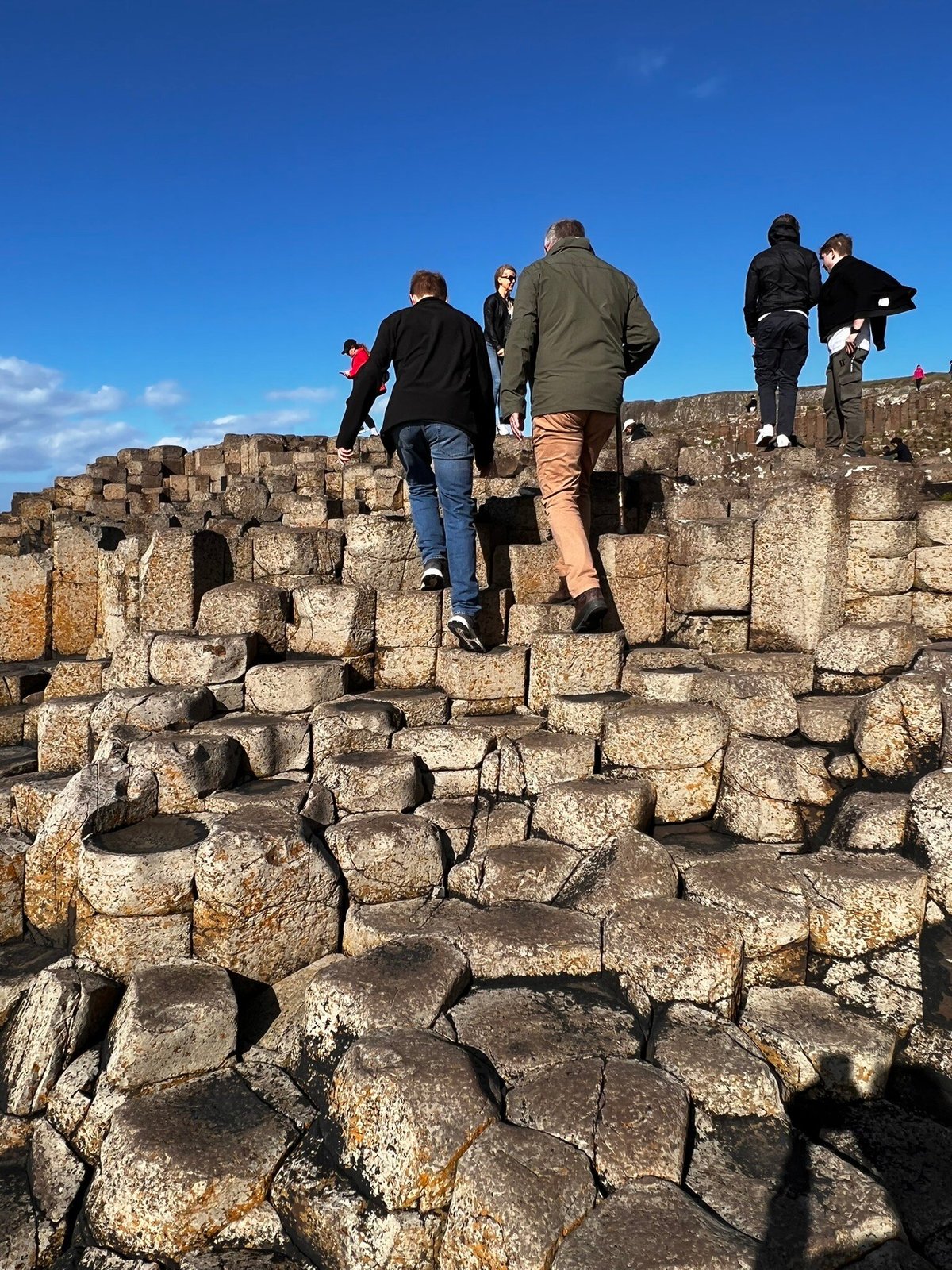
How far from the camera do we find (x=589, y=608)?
5703 millimetres

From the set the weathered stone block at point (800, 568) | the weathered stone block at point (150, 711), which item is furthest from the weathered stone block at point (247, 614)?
the weathered stone block at point (800, 568)

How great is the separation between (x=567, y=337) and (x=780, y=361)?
3.88 m

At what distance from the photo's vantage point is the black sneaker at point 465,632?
6.01 meters

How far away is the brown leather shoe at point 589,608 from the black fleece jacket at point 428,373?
151cm

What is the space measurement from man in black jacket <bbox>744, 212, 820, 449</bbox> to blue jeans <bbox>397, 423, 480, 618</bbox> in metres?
4.19

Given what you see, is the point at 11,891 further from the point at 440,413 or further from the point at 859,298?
the point at 859,298

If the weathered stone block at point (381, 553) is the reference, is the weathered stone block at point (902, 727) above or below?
below

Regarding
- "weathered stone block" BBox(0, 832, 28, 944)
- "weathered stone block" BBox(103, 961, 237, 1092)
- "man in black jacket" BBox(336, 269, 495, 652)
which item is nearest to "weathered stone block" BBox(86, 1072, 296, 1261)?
"weathered stone block" BBox(103, 961, 237, 1092)

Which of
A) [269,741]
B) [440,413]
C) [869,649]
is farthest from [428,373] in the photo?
[869,649]

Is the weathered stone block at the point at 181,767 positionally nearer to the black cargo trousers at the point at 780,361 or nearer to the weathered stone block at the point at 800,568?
the weathered stone block at the point at 800,568

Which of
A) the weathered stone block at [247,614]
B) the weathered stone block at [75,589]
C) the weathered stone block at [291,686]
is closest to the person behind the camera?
the weathered stone block at [291,686]

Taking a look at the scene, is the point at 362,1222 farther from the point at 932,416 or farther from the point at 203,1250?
the point at 932,416

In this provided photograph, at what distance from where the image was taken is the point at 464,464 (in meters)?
6.21

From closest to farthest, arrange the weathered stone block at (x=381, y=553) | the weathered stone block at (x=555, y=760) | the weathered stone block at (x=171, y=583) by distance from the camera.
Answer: the weathered stone block at (x=555, y=760) < the weathered stone block at (x=171, y=583) < the weathered stone block at (x=381, y=553)
